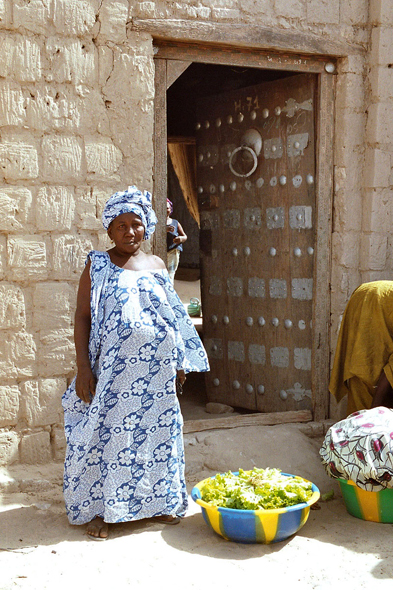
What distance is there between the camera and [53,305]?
4.12 meters

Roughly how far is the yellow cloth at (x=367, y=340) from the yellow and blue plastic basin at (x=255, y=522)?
108 cm

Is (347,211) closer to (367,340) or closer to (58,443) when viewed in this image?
(367,340)

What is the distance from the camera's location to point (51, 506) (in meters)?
3.95

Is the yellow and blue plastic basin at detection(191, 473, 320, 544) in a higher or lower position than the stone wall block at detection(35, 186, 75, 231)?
lower

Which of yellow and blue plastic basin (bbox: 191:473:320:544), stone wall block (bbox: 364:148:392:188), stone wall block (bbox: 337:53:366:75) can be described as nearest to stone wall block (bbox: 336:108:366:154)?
stone wall block (bbox: 364:148:392:188)

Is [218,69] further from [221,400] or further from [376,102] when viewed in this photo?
[221,400]

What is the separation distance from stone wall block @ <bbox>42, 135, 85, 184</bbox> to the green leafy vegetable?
6.37 ft

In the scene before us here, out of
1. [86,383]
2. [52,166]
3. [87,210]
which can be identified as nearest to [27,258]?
[87,210]

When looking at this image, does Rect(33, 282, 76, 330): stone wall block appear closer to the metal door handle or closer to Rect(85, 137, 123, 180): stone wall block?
Rect(85, 137, 123, 180): stone wall block

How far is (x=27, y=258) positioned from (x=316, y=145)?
7.17 ft

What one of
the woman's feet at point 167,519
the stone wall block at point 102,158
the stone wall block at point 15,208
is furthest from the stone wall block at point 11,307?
the woman's feet at point 167,519

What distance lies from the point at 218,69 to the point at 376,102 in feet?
6.09

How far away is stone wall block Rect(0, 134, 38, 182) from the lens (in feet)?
13.1

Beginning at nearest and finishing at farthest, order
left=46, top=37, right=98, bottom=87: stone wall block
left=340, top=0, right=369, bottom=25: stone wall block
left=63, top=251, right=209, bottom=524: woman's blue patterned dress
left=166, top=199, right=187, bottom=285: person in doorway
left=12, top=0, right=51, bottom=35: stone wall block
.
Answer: left=63, top=251, right=209, bottom=524: woman's blue patterned dress, left=12, top=0, right=51, bottom=35: stone wall block, left=46, top=37, right=98, bottom=87: stone wall block, left=340, top=0, right=369, bottom=25: stone wall block, left=166, top=199, right=187, bottom=285: person in doorway
